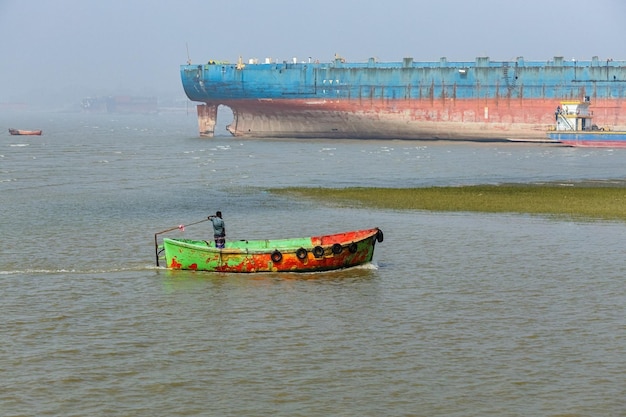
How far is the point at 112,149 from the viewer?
98.4 meters

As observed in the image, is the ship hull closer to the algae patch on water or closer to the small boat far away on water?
the algae patch on water

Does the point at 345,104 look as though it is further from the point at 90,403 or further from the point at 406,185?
the point at 90,403

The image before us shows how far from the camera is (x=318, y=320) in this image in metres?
22.2

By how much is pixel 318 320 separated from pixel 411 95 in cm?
7967

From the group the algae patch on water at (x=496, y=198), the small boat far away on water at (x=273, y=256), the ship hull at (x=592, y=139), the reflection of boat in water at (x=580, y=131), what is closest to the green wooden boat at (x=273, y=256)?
the small boat far away on water at (x=273, y=256)

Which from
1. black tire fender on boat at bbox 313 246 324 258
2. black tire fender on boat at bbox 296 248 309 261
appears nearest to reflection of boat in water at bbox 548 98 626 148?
black tire fender on boat at bbox 313 246 324 258

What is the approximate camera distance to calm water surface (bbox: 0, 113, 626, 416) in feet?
55.5

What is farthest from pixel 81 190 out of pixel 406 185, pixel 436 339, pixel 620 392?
pixel 620 392

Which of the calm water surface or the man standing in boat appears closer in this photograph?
the calm water surface

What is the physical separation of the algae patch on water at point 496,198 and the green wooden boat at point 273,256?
1566 cm

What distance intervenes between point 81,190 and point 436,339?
37154 mm

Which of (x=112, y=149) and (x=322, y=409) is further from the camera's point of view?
(x=112, y=149)

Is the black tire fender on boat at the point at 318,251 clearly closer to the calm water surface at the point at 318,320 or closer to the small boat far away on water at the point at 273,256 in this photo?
the small boat far away on water at the point at 273,256

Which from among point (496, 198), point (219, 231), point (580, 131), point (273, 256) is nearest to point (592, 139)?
point (580, 131)
